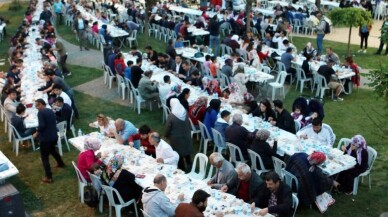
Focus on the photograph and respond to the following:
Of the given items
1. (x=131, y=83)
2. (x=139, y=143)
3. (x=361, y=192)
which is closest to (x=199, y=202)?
(x=139, y=143)

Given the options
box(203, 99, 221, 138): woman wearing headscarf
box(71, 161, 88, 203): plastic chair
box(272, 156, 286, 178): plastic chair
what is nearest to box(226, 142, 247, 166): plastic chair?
box(272, 156, 286, 178): plastic chair

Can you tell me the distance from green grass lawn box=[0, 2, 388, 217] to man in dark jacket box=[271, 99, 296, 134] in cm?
169

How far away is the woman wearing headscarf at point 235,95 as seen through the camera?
12.8 m

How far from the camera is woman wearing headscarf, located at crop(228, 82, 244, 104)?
12758 mm

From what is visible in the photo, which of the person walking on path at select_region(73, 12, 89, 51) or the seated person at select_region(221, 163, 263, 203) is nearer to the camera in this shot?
the seated person at select_region(221, 163, 263, 203)

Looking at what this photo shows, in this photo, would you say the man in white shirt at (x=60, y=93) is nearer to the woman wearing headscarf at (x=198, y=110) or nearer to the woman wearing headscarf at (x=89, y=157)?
the woman wearing headscarf at (x=198, y=110)

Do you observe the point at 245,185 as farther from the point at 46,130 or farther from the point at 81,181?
the point at 46,130

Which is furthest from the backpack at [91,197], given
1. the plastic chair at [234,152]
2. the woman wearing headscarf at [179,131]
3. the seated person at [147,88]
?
the seated person at [147,88]

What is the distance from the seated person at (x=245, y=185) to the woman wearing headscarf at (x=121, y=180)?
5.22 ft

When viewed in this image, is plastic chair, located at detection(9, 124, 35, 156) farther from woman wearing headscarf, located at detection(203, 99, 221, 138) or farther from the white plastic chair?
the white plastic chair

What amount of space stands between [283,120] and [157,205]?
15.6 ft

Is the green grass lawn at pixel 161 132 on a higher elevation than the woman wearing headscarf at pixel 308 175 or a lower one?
lower

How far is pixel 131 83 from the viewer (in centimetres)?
1422

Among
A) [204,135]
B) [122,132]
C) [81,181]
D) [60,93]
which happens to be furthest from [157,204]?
[60,93]
